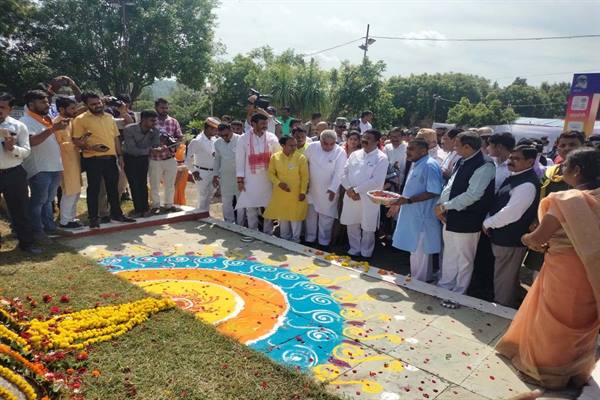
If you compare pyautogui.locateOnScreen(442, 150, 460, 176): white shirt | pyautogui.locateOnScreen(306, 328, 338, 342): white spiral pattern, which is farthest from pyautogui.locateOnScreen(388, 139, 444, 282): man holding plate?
pyautogui.locateOnScreen(306, 328, 338, 342): white spiral pattern

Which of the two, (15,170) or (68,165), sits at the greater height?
(15,170)

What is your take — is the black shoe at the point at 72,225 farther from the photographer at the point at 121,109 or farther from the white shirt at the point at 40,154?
the photographer at the point at 121,109

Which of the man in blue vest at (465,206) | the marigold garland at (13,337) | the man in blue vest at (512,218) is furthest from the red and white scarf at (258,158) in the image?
the marigold garland at (13,337)

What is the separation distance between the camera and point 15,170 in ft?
17.1

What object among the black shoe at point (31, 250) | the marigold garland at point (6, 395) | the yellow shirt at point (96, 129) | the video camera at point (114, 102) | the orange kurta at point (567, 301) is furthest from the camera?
the video camera at point (114, 102)

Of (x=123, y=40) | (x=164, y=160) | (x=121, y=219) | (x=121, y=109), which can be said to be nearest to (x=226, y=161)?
(x=164, y=160)

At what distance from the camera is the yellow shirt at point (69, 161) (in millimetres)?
6297

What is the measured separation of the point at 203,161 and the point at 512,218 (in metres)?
5.31

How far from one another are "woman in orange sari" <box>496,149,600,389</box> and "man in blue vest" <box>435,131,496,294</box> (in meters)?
1.36

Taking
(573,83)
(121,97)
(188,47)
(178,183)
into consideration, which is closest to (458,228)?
(178,183)

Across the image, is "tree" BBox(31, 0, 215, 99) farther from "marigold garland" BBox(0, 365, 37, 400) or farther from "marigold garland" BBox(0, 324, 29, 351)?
"marigold garland" BBox(0, 365, 37, 400)

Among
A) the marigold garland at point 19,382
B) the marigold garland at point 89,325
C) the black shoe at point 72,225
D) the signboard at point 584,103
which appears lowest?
the black shoe at point 72,225

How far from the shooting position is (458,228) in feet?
15.9

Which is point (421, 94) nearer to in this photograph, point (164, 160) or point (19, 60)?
point (19, 60)
